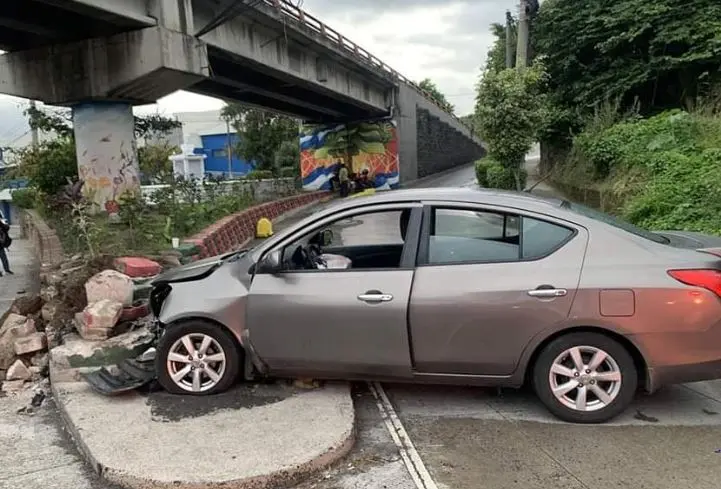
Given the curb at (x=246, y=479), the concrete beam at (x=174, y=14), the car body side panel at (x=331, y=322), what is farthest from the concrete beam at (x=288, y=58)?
the curb at (x=246, y=479)

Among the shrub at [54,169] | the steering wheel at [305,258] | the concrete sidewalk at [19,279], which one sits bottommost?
the concrete sidewalk at [19,279]

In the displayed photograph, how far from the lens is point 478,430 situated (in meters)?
4.04

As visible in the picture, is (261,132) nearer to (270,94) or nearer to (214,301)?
(270,94)

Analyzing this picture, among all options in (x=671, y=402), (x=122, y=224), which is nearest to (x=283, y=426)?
(x=671, y=402)

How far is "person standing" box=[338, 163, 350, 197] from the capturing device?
2877cm

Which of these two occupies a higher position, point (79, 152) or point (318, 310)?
point (79, 152)

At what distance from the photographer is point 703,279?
12.6 ft

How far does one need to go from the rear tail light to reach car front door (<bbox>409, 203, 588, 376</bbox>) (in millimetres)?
642

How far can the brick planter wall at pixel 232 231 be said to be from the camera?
989 centimetres

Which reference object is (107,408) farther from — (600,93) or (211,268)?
(600,93)

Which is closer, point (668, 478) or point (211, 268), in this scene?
point (668, 478)

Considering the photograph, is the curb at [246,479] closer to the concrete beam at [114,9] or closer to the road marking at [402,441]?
the road marking at [402,441]

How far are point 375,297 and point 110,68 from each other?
11.3 m

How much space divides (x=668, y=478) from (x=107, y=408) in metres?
3.69
